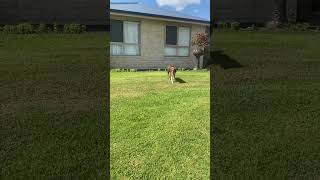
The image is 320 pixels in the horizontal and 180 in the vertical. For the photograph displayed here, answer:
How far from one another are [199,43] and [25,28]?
5.36m

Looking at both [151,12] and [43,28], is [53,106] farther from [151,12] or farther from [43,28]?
[151,12]

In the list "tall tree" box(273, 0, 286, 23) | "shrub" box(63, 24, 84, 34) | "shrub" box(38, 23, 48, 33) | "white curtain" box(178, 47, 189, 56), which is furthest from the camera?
"shrub" box(38, 23, 48, 33)

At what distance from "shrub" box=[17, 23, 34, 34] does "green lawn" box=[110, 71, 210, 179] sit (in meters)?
3.95

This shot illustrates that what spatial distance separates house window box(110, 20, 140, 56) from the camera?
3.96 meters

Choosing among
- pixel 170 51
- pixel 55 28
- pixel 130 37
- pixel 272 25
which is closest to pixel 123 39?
pixel 130 37

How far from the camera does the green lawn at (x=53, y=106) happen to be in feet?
18.0

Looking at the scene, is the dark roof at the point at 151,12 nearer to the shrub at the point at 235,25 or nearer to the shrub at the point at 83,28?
the shrub at the point at 83,28

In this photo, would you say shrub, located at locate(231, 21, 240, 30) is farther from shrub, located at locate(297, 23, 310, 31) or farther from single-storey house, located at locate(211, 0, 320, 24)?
shrub, located at locate(297, 23, 310, 31)

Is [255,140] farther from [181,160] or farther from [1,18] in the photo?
[1,18]

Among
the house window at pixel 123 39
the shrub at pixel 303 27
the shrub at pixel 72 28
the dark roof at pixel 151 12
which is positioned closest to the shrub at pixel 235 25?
the shrub at pixel 303 27

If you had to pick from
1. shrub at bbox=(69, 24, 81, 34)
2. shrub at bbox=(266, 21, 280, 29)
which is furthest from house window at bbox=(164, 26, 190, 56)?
shrub at bbox=(266, 21, 280, 29)

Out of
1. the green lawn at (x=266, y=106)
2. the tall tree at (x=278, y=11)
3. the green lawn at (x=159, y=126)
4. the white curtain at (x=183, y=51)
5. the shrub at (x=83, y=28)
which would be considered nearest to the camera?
the white curtain at (x=183, y=51)

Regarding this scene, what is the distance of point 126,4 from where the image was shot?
3986 mm

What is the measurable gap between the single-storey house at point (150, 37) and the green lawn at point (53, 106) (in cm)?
146
